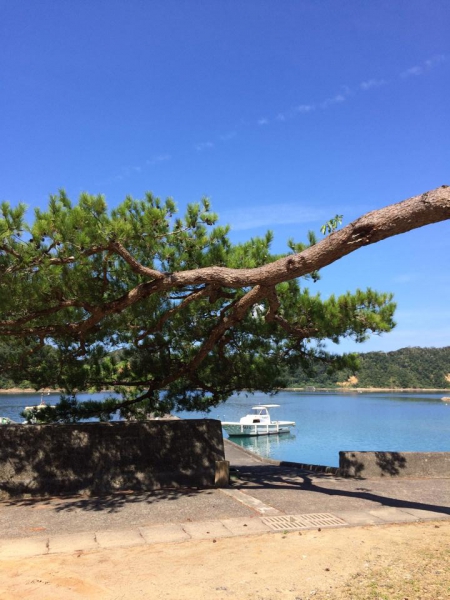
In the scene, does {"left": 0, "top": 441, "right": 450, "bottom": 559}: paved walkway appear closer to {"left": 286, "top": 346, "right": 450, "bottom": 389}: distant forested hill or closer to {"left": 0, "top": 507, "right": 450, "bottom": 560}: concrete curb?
{"left": 0, "top": 507, "right": 450, "bottom": 560}: concrete curb

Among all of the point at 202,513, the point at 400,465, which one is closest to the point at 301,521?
the point at 202,513

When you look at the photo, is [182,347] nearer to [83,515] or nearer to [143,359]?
[143,359]

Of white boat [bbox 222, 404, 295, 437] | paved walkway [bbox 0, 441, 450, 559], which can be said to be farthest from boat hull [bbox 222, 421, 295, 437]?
paved walkway [bbox 0, 441, 450, 559]

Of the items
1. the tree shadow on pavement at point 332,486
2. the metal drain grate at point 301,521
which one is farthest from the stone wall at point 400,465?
the metal drain grate at point 301,521

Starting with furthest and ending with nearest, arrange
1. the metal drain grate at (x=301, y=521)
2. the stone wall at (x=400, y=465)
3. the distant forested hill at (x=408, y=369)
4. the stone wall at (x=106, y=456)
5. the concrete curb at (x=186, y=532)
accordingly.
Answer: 1. the distant forested hill at (x=408, y=369)
2. the stone wall at (x=400, y=465)
3. the stone wall at (x=106, y=456)
4. the metal drain grate at (x=301, y=521)
5. the concrete curb at (x=186, y=532)

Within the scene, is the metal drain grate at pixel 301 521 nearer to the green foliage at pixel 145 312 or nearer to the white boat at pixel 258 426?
the green foliage at pixel 145 312

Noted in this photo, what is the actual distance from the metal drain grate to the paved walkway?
0.01 metres

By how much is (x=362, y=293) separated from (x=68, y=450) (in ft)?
17.0

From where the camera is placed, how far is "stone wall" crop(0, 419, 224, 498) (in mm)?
7227

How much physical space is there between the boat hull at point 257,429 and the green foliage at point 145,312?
23.6 meters

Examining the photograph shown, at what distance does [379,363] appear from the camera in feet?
303

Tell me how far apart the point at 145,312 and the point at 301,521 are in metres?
3.79

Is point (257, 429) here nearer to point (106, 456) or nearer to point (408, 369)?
point (106, 456)

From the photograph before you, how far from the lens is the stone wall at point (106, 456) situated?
7227 mm
